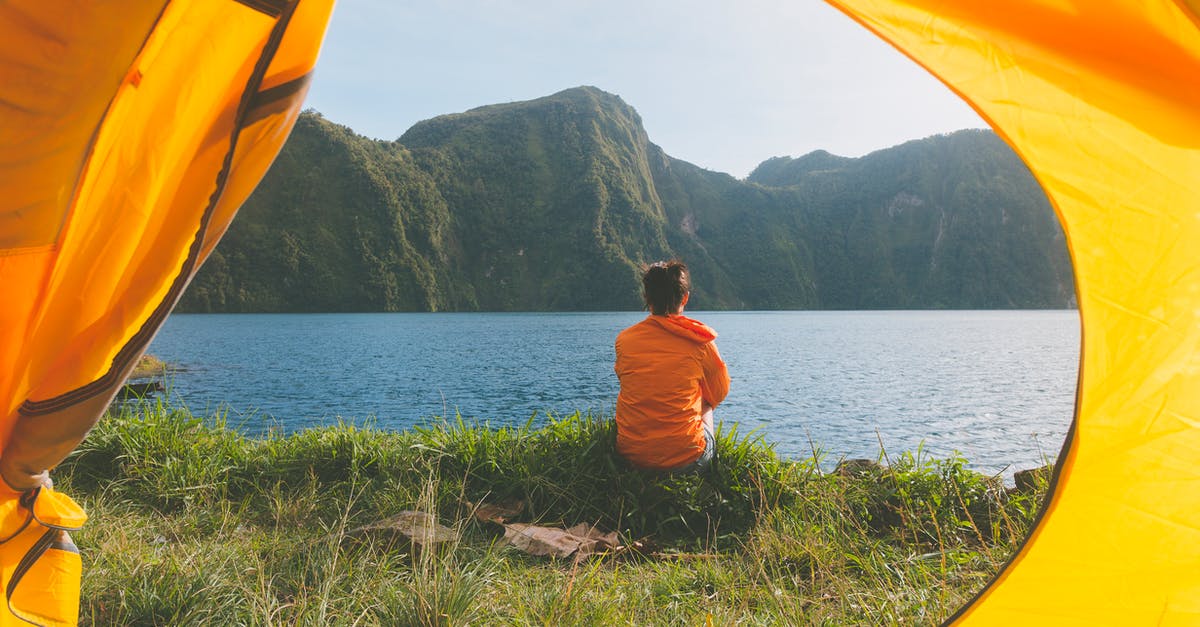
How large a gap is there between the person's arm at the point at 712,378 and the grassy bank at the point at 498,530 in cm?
49

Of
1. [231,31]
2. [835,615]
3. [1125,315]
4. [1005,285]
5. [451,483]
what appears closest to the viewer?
[1125,315]

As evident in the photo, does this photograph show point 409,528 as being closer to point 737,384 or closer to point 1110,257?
point 1110,257

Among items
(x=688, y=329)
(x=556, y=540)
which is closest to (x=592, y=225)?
(x=688, y=329)

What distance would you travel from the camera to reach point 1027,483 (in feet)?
13.7

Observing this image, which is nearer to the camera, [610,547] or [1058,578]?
[1058,578]

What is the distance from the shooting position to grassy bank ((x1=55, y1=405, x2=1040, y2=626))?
2.12 m

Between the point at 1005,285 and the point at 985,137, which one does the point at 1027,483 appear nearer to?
the point at 1005,285

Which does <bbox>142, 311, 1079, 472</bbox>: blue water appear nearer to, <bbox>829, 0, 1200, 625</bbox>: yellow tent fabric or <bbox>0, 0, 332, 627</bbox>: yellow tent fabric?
<bbox>829, 0, 1200, 625</bbox>: yellow tent fabric

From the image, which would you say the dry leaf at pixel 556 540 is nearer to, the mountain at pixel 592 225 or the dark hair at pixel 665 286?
the dark hair at pixel 665 286

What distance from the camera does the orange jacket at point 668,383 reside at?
11.6ft

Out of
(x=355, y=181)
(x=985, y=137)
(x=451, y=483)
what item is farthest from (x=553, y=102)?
(x=451, y=483)

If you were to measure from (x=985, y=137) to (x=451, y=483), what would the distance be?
167 metres

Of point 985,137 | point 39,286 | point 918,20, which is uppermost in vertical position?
point 985,137

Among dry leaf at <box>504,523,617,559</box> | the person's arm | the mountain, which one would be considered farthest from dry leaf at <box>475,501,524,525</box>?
the mountain
